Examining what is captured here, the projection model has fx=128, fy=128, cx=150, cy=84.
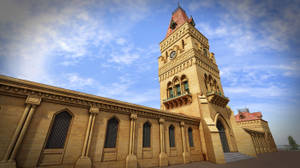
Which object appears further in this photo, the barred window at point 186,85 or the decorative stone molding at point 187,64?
the decorative stone molding at point 187,64

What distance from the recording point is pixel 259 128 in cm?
3541

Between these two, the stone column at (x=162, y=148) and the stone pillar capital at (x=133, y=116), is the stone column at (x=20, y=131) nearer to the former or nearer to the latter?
the stone pillar capital at (x=133, y=116)

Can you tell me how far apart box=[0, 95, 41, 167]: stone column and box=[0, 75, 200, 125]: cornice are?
0.47 m

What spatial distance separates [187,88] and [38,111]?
59.3 ft

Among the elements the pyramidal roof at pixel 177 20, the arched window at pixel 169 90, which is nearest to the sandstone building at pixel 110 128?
the arched window at pixel 169 90

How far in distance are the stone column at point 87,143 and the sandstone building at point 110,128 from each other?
2.3 inches

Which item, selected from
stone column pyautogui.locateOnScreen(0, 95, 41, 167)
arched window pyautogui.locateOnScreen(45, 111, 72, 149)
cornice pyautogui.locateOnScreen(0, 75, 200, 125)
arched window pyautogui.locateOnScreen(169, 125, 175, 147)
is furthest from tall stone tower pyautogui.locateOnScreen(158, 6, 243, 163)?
stone column pyautogui.locateOnScreen(0, 95, 41, 167)

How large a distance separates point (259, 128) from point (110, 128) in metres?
42.7

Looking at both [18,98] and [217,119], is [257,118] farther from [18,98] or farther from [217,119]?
[18,98]

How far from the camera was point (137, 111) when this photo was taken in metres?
12.2

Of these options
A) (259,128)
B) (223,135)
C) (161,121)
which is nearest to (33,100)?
(161,121)

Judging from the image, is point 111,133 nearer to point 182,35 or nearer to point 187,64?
point 187,64

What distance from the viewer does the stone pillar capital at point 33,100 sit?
25.5 feet

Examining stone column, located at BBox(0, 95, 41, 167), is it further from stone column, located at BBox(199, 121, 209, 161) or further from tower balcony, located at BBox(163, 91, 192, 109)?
stone column, located at BBox(199, 121, 209, 161)
